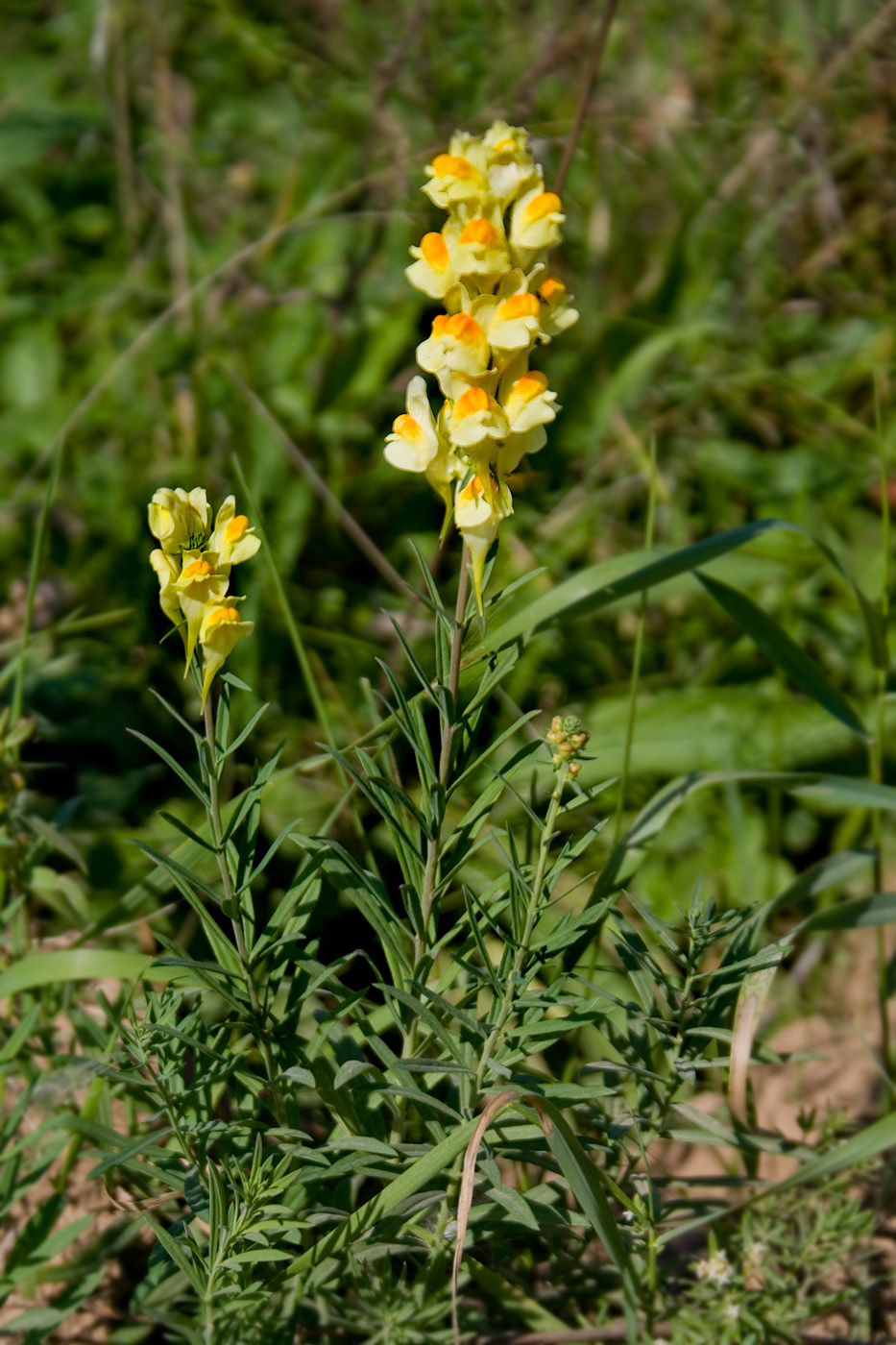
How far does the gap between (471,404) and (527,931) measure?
0.44 m

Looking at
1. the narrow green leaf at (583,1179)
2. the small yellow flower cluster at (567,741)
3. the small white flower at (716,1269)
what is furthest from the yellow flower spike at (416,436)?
the small white flower at (716,1269)

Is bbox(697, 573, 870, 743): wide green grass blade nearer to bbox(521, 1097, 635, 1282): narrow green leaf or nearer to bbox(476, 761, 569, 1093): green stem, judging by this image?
bbox(476, 761, 569, 1093): green stem

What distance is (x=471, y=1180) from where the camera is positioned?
97 centimetres

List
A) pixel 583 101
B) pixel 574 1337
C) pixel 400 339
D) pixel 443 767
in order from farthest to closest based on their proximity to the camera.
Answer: pixel 400 339 → pixel 583 101 → pixel 574 1337 → pixel 443 767

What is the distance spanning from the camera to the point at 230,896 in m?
1.02

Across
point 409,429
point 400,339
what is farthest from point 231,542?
point 400,339

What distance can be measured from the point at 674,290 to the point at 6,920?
2.17m

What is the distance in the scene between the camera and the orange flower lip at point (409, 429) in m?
1.00

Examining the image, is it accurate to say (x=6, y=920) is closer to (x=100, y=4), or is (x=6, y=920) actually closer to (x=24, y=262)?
(x=24, y=262)

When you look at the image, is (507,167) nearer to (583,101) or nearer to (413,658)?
(413,658)

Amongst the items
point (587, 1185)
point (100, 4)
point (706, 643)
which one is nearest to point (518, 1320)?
point (587, 1185)

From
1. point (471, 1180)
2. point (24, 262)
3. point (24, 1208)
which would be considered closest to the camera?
point (471, 1180)

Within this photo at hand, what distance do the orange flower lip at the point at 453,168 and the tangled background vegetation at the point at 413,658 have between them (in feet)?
1.19

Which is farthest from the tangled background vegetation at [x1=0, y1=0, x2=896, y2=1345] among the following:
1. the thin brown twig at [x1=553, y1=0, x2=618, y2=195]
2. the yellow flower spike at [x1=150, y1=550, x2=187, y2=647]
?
the thin brown twig at [x1=553, y1=0, x2=618, y2=195]
